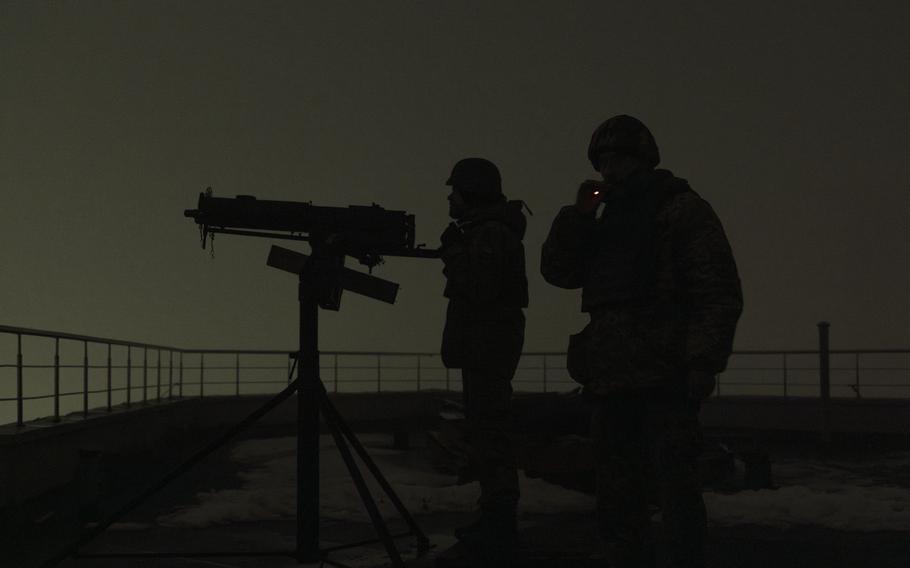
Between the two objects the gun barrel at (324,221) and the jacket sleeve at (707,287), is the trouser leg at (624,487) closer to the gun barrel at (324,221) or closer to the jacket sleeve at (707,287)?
the jacket sleeve at (707,287)

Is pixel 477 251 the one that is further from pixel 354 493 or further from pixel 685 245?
pixel 354 493

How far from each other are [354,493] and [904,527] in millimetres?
4290

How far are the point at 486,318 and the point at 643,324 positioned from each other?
1321 millimetres

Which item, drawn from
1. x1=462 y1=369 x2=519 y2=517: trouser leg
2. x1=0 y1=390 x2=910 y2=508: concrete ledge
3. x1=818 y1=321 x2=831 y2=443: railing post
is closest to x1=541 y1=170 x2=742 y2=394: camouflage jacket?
x1=462 y1=369 x2=519 y2=517: trouser leg

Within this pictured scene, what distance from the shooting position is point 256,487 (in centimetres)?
805

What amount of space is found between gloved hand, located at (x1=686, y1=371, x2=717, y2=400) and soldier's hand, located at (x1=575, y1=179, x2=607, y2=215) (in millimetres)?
777

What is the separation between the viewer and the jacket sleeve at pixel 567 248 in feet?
11.2

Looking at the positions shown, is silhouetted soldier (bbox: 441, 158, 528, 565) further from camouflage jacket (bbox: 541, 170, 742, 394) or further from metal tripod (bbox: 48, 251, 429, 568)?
camouflage jacket (bbox: 541, 170, 742, 394)

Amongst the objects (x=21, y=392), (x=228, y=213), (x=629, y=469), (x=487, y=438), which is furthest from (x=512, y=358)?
(x=21, y=392)

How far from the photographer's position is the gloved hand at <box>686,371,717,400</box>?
9.84 ft

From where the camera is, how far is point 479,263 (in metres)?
4.35

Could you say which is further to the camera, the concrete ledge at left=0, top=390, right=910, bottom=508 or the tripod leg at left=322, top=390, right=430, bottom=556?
the concrete ledge at left=0, top=390, right=910, bottom=508

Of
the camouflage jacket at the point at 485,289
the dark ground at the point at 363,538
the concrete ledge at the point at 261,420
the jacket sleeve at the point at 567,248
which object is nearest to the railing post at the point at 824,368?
the concrete ledge at the point at 261,420

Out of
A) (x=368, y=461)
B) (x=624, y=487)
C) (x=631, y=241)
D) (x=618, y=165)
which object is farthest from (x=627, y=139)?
(x=368, y=461)
